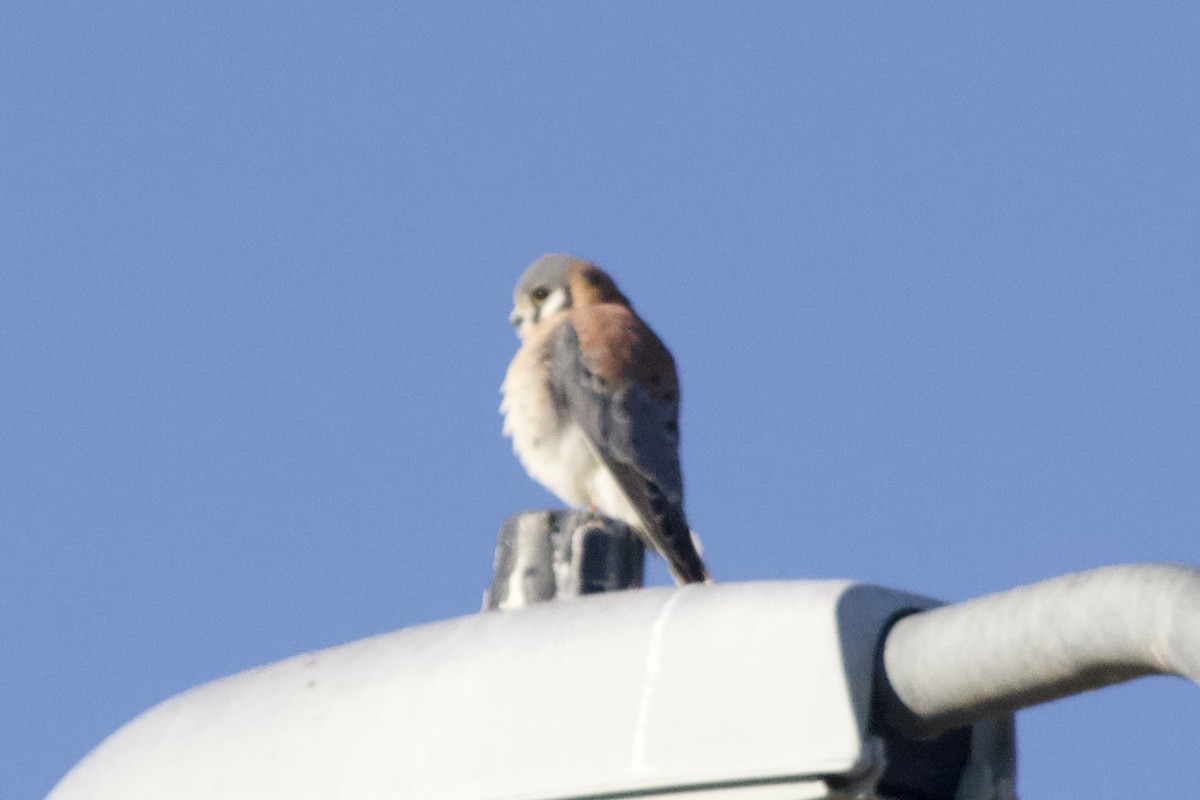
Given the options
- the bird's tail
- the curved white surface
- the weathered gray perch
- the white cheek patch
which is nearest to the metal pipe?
the curved white surface

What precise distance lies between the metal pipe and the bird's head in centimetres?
457

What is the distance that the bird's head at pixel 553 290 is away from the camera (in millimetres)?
6117

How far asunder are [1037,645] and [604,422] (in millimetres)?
4181

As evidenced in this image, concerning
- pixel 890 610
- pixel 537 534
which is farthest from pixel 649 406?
pixel 890 610

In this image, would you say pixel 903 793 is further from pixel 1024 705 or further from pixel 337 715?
pixel 337 715

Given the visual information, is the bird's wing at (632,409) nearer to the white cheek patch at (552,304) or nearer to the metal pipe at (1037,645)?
the white cheek patch at (552,304)

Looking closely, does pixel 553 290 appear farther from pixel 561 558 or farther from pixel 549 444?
pixel 561 558

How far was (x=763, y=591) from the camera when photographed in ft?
5.51

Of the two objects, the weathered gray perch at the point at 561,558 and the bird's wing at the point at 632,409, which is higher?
the bird's wing at the point at 632,409

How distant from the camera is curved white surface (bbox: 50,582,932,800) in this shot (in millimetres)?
1580

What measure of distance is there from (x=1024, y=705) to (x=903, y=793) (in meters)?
0.20

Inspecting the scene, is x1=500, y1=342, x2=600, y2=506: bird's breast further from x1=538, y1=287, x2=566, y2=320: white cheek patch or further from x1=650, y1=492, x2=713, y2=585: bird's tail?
x1=538, y1=287, x2=566, y2=320: white cheek patch

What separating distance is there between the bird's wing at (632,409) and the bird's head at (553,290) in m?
0.16

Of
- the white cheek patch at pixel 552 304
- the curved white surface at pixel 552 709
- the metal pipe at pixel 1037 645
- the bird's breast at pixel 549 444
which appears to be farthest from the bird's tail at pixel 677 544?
the metal pipe at pixel 1037 645
